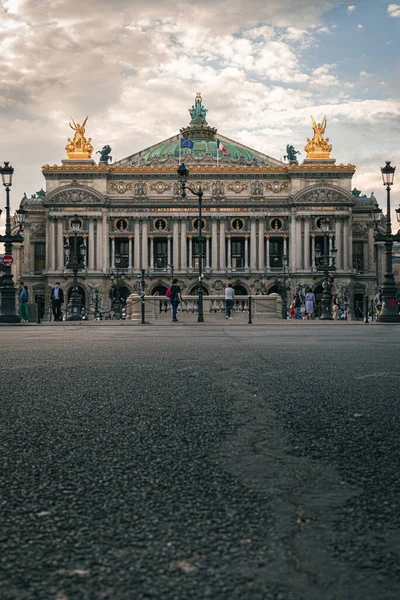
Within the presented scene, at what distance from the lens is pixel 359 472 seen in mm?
2730

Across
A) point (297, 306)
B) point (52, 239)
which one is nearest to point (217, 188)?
point (52, 239)

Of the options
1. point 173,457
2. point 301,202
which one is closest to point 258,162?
point 301,202

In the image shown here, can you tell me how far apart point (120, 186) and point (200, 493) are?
66.2 m

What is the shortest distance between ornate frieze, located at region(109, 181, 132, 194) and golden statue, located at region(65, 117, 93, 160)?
3863 mm

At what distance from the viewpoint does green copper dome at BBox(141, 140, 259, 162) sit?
238ft

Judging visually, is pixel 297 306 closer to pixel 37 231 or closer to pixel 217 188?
pixel 217 188

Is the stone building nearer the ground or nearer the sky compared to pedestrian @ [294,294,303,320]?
nearer the sky

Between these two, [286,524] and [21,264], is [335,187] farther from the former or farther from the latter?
[286,524]

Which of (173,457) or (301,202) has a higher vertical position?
(301,202)

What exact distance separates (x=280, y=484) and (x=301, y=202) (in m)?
64.6

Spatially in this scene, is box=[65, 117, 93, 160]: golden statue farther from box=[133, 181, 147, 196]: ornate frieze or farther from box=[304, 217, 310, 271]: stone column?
box=[304, 217, 310, 271]: stone column

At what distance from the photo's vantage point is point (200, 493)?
7.85ft

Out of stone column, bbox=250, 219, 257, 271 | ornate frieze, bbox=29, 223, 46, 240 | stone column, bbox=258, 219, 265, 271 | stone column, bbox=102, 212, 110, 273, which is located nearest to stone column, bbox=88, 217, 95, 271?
stone column, bbox=102, 212, 110, 273

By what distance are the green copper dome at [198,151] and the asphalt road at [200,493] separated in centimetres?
6851
